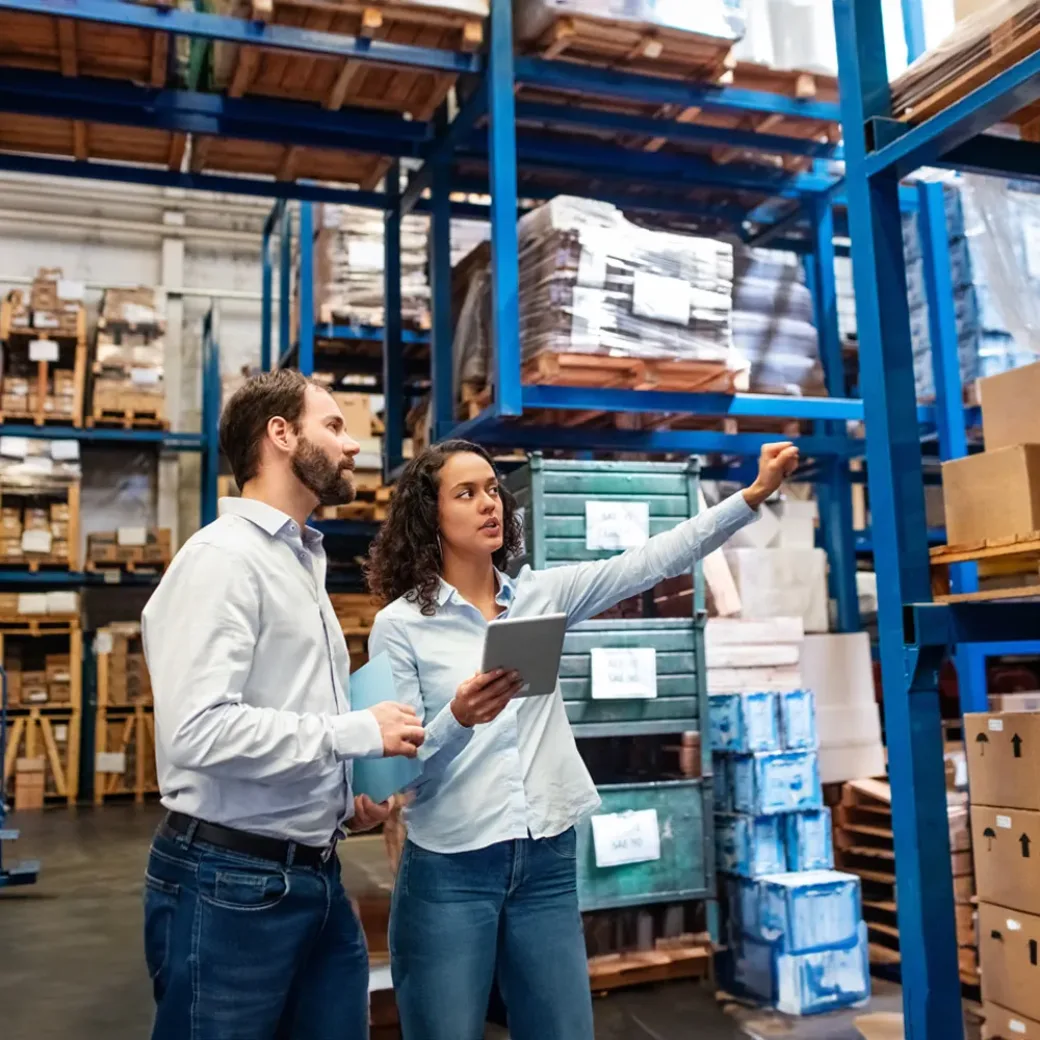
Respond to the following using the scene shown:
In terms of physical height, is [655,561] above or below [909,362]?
below

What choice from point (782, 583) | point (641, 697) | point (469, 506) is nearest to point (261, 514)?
point (469, 506)

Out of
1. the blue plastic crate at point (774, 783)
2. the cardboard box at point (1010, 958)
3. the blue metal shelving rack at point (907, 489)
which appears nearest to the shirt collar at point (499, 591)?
the blue metal shelving rack at point (907, 489)

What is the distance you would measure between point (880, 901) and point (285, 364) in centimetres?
713

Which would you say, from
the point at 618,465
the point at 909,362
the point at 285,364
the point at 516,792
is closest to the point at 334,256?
the point at 285,364

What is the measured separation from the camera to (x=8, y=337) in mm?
12359

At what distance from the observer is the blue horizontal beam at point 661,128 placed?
6254 mm

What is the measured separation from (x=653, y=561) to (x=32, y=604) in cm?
1077

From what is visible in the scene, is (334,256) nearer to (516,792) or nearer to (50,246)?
(50,246)

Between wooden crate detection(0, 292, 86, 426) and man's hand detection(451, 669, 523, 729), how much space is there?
11.4 metres

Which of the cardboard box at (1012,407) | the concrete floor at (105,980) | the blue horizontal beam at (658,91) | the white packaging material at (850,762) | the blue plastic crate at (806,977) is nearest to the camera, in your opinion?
the cardboard box at (1012,407)

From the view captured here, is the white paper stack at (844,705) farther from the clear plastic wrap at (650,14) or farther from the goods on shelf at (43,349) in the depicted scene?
the goods on shelf at (43,349)

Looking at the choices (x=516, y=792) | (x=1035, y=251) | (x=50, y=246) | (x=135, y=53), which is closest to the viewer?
(x=516, y=792)

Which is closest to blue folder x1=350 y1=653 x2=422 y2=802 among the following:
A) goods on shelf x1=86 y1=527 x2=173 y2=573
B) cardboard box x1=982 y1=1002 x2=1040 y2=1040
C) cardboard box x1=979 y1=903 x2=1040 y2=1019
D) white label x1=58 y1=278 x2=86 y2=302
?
cardboard box x1=979 y1=903 x2=1040 y2=1019

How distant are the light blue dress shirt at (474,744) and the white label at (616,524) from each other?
2.38 meters
